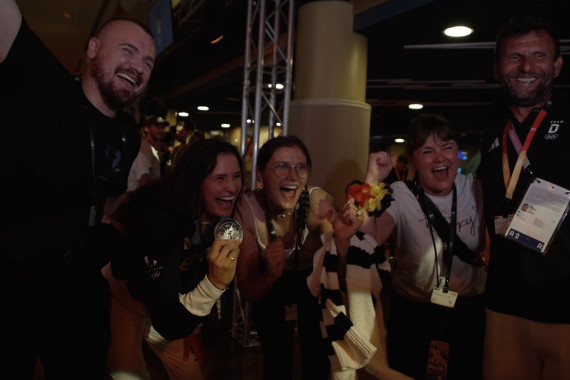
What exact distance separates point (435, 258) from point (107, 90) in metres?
1.85

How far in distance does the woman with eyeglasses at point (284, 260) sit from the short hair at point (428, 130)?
0.69 metres

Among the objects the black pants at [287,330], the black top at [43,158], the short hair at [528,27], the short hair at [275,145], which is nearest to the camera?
the black top at [43,158]

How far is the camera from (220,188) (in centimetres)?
240

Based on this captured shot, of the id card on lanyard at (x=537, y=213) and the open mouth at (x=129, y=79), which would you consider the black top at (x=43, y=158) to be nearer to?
the open mouth at (x=129, y=79)

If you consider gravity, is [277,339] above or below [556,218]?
below

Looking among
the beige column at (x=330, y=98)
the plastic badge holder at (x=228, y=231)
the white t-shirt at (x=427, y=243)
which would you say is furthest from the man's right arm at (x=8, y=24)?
the beige column at (x=330, y=98)

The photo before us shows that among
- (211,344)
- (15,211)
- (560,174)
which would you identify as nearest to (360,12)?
(560,174)

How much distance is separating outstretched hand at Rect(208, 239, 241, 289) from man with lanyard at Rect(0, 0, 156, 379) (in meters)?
0.64

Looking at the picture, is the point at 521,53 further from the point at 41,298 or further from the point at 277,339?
the point at 41,298

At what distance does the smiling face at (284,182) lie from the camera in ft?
8.48

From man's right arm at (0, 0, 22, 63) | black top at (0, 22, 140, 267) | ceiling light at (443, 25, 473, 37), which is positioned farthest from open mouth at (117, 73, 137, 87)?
ceiling light at (443, 25, 473, 37)

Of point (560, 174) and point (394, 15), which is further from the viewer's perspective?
point (394, 15)

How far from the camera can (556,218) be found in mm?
1839

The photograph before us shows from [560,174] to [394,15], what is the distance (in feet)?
11.2
